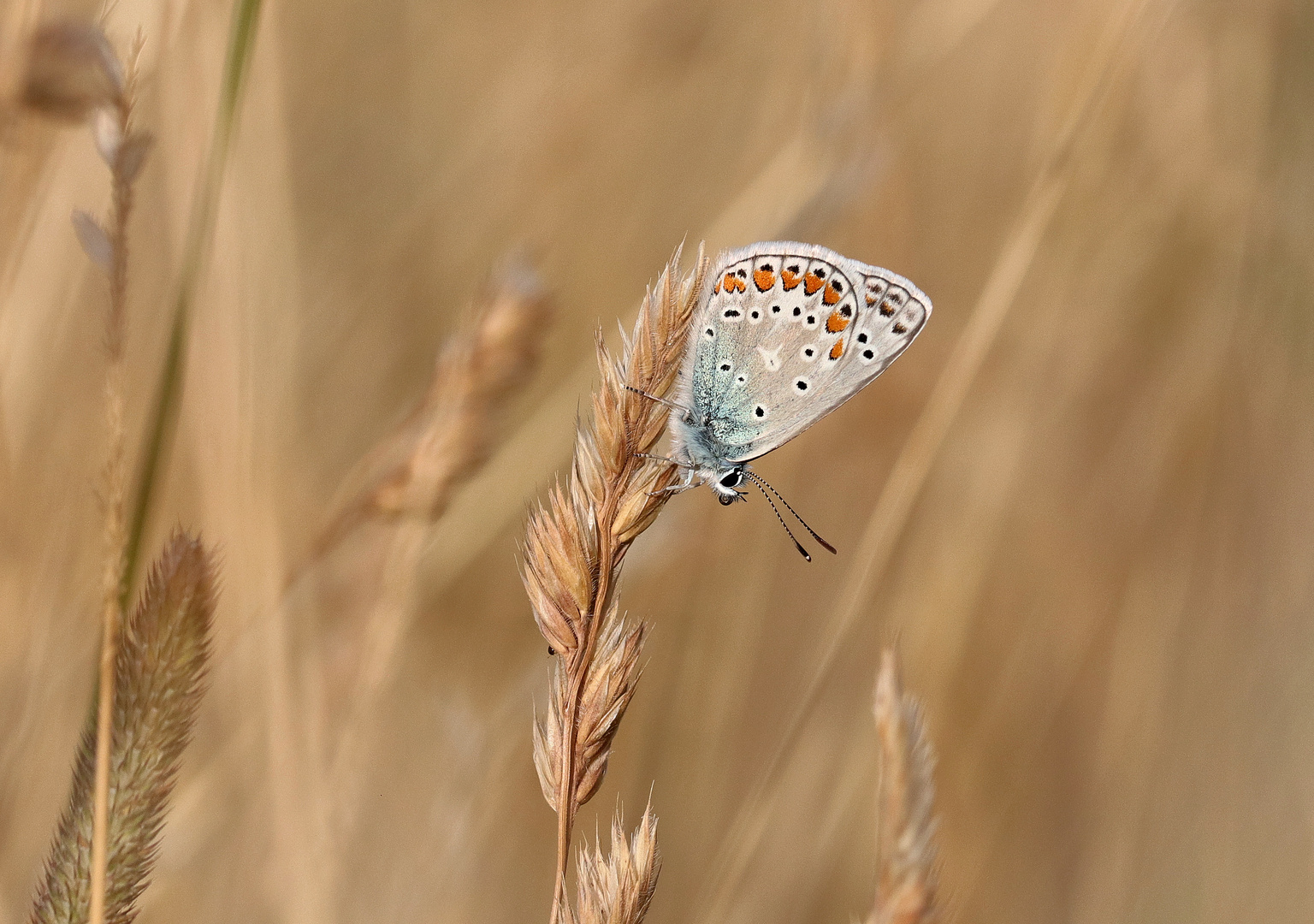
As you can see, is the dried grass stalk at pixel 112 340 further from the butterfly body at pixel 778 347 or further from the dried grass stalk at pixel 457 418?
the butterfly body at pixel 778 347

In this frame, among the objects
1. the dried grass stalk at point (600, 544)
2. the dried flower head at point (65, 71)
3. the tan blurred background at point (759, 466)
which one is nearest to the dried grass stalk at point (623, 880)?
the dried grass stalk at point (600, 544)

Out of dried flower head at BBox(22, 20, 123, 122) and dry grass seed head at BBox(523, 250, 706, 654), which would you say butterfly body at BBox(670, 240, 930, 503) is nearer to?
dry grass seed head at BBox(523, 250, 706, 654)

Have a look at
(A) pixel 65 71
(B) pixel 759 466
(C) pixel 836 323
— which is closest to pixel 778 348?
(C) pixel 836 323

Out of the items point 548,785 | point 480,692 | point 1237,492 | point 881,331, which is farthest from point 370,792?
point 1237,492

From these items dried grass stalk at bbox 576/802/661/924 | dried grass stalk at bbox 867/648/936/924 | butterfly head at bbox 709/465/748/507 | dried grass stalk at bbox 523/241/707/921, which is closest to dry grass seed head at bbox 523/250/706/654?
dried grass stalk at bbox 523/241/707/921

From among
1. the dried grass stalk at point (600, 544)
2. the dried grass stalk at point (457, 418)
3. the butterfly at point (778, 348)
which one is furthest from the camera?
the butterfly at point (778, 348)

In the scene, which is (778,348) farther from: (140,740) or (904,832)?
(140,740)
